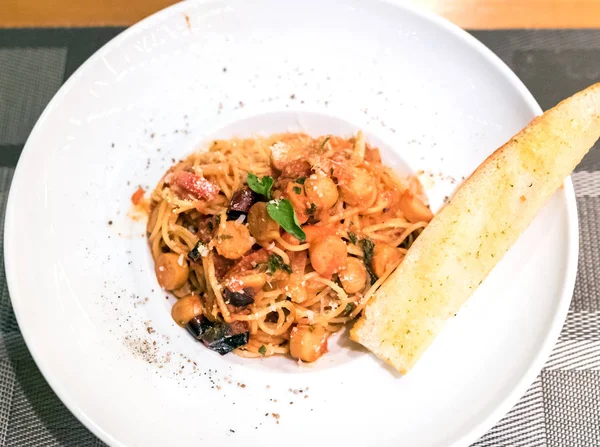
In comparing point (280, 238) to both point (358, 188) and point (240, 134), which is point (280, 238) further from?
point (240, 134)

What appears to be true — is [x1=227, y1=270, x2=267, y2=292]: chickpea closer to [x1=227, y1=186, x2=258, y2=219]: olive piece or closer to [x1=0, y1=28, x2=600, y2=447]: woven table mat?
[x1=227, y1=186, x2=258, y2=219]: olive piece

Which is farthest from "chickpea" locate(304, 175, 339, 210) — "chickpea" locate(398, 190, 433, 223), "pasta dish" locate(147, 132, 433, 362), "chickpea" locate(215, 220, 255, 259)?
"chickpea" locate(398, 190, 433, 223)

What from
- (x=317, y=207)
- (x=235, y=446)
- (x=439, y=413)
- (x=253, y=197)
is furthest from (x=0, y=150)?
(x=439, y=413)

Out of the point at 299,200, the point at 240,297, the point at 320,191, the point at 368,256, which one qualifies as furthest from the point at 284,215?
the point at 368,256

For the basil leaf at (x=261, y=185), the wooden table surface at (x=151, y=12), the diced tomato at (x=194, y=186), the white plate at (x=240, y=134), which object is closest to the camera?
the white plate at (x=240, y=134)

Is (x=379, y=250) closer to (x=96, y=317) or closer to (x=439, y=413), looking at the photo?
(x=439, y=413)

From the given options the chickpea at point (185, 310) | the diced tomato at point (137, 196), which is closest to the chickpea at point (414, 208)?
the chickpea at point (185, 310)

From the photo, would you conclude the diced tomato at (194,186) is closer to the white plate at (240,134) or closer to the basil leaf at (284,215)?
the white plate at (240,134)
